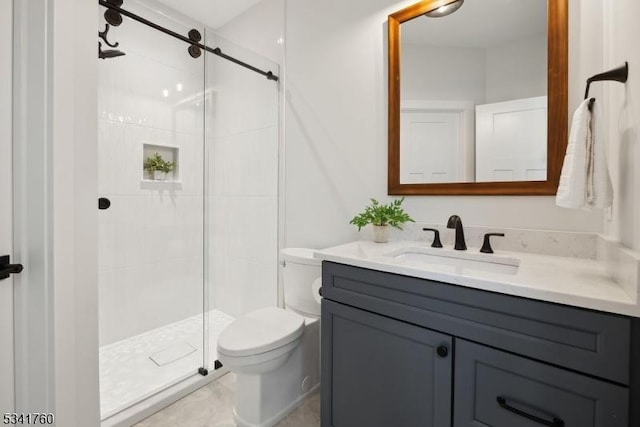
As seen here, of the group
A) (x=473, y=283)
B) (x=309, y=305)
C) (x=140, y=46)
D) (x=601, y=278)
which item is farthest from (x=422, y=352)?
Answer: (x=140, y=46)

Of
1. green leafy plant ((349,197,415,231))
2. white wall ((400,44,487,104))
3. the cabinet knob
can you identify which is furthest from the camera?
green leafy plant ((349,197,415,231))

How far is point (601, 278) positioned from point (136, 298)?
2.66 meters

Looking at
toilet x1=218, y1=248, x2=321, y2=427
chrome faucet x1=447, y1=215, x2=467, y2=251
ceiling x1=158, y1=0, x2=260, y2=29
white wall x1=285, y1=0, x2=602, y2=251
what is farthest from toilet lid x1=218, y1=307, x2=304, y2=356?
ceiling x1=158, y1=0, x2=260, y2=29

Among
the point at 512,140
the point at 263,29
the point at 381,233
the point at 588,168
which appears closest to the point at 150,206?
the point at 263,29

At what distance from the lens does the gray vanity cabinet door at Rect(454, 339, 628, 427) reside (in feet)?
2.31

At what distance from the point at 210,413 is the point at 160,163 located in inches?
70.9

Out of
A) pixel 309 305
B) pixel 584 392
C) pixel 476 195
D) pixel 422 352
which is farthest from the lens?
pixel 309 305

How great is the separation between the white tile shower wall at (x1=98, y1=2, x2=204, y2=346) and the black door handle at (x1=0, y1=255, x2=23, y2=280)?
1.10 metres

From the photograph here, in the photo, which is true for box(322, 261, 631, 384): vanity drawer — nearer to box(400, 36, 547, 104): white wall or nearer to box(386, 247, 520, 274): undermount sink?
box(386, 247, 520, 274): undermount sink

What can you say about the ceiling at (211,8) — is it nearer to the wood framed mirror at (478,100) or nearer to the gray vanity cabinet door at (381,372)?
the wood framed mirror at (478,100)

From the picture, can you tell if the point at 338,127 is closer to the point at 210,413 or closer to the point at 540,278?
the point at 540,278

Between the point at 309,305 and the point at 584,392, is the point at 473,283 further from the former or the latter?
the point at 309,305

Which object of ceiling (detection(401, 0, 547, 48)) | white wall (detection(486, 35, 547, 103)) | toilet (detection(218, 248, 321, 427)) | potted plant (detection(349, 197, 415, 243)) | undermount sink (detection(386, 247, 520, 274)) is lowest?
toilet (detection(218, 248, 321, 427))

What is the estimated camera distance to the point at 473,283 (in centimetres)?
88
